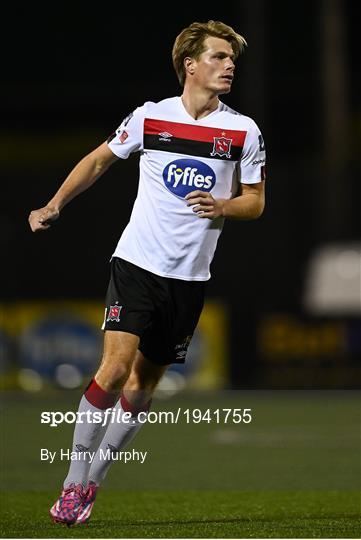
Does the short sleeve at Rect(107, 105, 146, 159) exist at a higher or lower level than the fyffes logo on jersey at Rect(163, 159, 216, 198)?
higher

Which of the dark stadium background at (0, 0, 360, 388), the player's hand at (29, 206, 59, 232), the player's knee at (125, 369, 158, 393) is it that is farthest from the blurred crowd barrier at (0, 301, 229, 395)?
the player's hand at (29, 206, 59, 232)

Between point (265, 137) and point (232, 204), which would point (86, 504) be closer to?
point (232, 204)

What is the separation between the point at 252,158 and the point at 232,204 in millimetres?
269

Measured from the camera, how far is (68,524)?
19.1 feet

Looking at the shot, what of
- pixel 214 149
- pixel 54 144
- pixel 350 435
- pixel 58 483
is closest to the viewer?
pixel 214 149

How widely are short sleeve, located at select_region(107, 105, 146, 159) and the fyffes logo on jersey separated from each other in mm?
190

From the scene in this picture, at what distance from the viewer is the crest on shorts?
5828mm

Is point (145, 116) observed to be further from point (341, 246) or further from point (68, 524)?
point (341, 246)

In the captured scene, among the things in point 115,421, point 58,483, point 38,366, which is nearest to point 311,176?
point 38,366

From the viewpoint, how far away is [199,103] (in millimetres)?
5820

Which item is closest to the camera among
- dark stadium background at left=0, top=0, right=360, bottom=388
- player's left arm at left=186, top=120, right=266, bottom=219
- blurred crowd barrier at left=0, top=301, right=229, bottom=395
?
player's left arm at left=186, top=120, right=266, bottom=219

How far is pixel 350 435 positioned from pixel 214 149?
5290 millimetres

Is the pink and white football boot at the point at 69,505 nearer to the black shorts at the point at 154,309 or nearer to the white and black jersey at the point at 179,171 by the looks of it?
the black shorts at the point at 154,309

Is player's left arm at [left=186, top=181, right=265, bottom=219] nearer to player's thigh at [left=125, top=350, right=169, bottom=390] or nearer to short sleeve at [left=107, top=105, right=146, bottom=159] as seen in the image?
short sleeve at [left=107, top=105, right=146, bottom=159]
